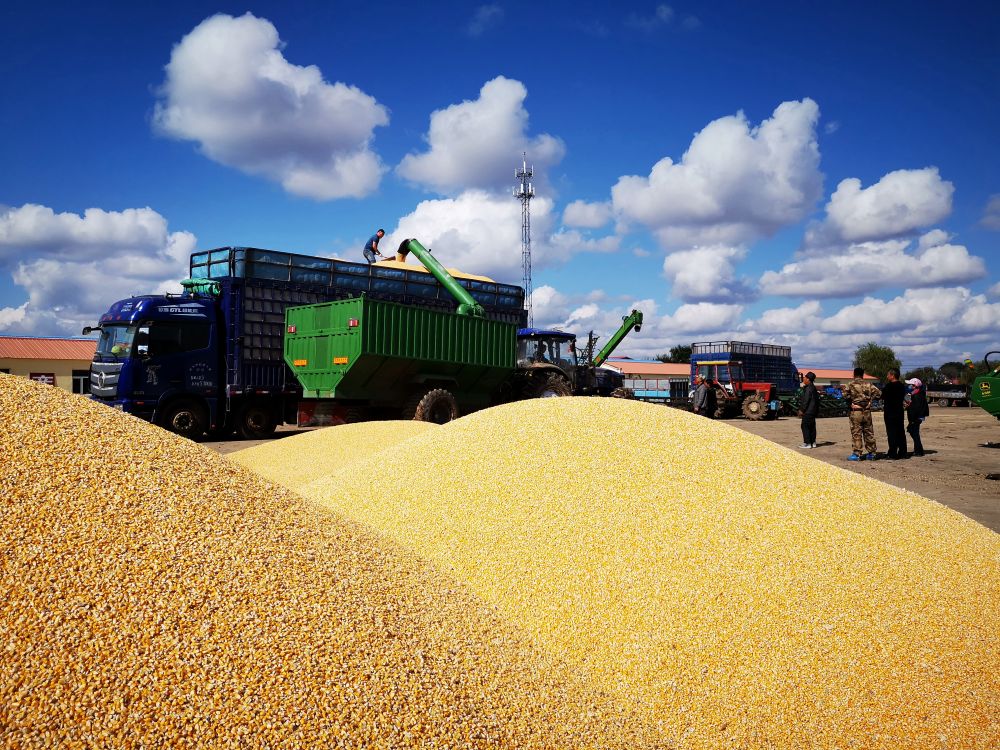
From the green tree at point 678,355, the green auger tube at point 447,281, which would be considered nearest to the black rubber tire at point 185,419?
the green auger tube at point 447,281

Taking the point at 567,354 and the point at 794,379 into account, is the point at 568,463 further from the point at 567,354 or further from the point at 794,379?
the point at 794,379

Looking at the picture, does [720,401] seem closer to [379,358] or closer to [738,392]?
[738,392]

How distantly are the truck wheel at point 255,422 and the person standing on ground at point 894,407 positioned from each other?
1043cm

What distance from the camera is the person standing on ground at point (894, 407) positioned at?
10.8m

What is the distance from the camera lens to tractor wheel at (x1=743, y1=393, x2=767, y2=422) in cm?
2281

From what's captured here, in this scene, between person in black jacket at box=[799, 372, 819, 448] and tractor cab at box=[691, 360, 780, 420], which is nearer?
person in black jacket at box=[799, 372, 819, 448]

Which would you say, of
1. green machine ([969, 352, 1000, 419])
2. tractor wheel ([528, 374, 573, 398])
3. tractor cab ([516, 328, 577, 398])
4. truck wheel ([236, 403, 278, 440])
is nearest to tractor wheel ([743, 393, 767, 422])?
tractor cab ([516, 328, 577, 398])

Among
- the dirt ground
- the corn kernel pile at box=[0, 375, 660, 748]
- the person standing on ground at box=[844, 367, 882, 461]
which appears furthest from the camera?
the person standing on ground at box=[844, 367, 882, 461]

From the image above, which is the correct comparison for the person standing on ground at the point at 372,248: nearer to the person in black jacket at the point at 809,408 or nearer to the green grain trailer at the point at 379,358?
the green grain trailer at the point at 379,358

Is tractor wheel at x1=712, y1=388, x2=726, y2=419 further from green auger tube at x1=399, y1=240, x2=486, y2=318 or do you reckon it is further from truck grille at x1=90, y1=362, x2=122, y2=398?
truck grille at x1=90, y1=362, x2=122, y2=398

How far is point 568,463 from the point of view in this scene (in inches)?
187

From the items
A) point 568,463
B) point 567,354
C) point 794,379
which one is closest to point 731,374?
point 794,379

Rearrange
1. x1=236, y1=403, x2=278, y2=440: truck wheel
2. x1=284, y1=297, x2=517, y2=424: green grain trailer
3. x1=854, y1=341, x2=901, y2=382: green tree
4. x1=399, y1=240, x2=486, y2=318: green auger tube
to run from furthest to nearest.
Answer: x1=854, y1=341, x2=901, y2=382: green tree < x1=399, y1=240, x2=486, y2=318: green auger tube < x1=236, y1=403, x2=278, y2=440: truck wheel < x1=284, y1=297, x2=517, y2=424: green grain trailer

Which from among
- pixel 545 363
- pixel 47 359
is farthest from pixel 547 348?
pixel 47 359
